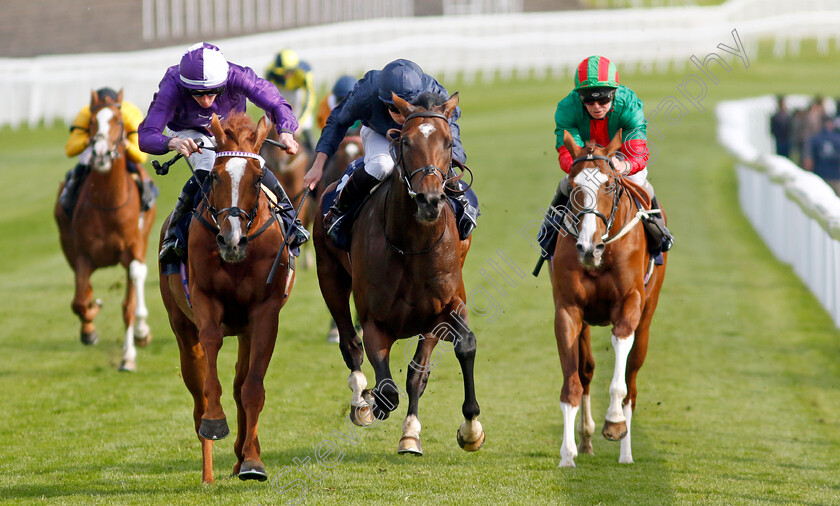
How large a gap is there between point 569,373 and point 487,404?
2.32 meters

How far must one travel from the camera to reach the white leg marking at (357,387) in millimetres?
6630

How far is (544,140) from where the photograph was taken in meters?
28.4

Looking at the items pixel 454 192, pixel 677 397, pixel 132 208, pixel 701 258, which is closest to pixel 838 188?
pixel 701 258

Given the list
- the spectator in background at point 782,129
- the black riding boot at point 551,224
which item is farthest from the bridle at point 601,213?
the spectator in background at point 782,129

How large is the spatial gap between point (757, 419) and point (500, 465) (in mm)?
2633

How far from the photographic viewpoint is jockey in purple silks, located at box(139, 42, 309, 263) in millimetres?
6480

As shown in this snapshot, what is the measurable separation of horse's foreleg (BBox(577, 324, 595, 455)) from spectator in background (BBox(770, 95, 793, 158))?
19.7 m

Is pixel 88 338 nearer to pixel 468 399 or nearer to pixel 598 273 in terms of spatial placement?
pixel 468 399

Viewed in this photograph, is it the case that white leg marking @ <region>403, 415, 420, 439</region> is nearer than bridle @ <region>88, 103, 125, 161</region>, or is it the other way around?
white leg marking @ <region>403, 415, 420, 439</region>

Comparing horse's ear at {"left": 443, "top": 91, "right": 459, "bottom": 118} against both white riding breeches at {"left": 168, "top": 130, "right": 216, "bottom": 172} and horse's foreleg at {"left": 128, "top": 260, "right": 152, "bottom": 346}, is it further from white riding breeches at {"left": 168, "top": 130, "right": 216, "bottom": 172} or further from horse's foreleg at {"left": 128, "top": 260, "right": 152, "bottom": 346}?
horse's foreleg at {"left": 128, "top": 260, "right": 152, "bottom": 346}

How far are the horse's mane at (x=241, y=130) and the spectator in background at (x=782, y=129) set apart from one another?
21735 mm

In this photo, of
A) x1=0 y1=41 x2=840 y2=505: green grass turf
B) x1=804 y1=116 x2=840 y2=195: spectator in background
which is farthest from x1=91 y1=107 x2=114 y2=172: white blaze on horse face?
x1=804 y1=116 x2=840 y2=195: spectator in background

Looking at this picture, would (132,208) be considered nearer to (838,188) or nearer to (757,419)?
(757,419)

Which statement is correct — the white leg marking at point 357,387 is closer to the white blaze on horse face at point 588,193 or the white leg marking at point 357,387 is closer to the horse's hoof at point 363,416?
the horse's hoof at point 363,416
